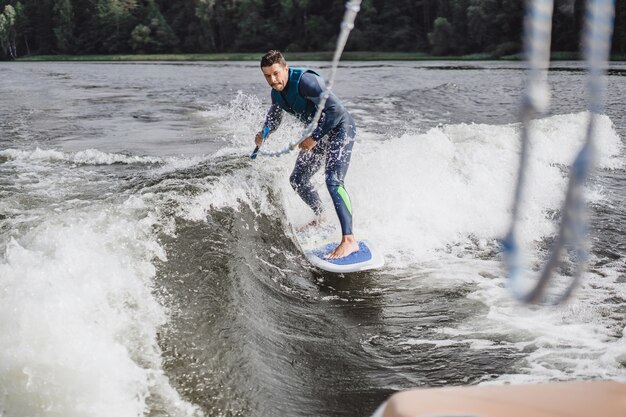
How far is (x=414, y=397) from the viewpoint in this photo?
194 centimetres

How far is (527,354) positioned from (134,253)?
121 inches

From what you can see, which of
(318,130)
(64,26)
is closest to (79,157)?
(318,130)

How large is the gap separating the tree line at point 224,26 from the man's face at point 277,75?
57.1 m

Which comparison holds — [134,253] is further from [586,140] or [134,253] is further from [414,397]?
[586,140]

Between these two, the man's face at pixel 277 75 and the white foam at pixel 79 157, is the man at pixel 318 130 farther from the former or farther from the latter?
the white foam at pixel 79 157

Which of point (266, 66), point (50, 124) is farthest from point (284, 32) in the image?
point (266, 66)

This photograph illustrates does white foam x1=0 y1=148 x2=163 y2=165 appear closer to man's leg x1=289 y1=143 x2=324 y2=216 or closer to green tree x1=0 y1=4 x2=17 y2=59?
man's leg x1=289 y1=143 x2=324 y2=216

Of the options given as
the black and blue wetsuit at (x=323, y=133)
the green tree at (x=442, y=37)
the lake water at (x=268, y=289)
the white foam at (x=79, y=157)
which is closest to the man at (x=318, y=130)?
the black and blue wetsuit at (x=323, y=133)

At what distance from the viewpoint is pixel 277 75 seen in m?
6.14

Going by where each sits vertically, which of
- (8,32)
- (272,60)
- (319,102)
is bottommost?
(319,102)

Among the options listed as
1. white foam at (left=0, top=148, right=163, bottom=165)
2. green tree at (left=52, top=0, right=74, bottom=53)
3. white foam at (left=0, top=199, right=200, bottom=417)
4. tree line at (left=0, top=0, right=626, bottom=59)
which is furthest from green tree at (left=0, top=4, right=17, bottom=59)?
white foam at (left=0, top=199, right=200, bottom=417)

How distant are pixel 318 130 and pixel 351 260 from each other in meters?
1.43

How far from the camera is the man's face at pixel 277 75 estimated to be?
19.9 ft

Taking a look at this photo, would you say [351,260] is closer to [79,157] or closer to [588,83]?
[588,83]
